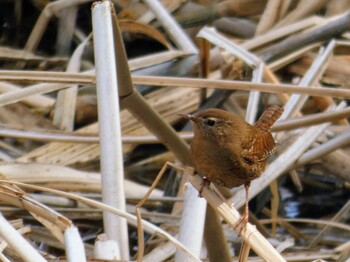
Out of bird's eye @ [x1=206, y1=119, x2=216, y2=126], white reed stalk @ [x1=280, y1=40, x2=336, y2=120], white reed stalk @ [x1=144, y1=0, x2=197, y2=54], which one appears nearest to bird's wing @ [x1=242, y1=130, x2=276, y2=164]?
bird's eye @ [x1=206, y1=119, x2=216, y2=126]

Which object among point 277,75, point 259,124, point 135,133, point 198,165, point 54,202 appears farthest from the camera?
point 277,75

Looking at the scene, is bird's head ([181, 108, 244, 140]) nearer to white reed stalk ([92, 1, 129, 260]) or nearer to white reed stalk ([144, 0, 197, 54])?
white reed stalk ([92, 1, 129, 260])

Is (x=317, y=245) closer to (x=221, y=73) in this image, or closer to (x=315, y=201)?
(x=315, y=201)

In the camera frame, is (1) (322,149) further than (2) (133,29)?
No

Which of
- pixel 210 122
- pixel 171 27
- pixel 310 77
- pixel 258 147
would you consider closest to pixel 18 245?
pixel 210 122

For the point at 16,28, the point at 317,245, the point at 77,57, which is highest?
the point at 16,28

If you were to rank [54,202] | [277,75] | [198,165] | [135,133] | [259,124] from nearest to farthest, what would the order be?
1. [198,165]
2. [259,124]
3. [54,202]
4. [135,133]
5. [277,75]

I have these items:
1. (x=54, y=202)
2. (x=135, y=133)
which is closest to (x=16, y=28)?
(x=135, y=133)
